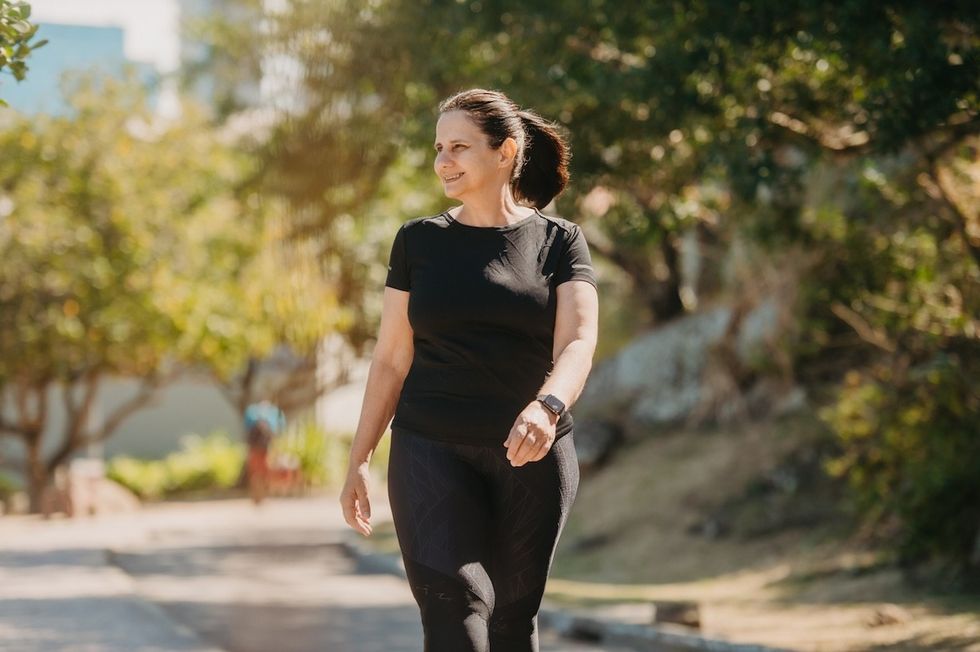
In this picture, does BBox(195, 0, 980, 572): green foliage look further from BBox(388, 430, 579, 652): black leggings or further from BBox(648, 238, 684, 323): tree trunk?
BBox(648, 238, 684, 323): tree trunk

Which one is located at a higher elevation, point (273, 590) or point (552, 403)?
point (552, 403)

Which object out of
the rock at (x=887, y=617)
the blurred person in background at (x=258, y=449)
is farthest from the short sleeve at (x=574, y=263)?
the blurred person in background at (x=258, y=449)

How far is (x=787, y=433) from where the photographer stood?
17.0 meters

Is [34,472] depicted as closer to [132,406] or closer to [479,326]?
[132,406]

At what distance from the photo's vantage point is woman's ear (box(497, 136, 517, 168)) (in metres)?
4.16

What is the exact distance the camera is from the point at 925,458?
11.3m

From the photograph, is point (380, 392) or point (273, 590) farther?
point (273, 590)

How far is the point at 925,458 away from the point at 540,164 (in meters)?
7.68

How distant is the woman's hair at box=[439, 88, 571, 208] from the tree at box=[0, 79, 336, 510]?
20332 millimetres

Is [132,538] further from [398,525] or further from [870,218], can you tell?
[398,525]

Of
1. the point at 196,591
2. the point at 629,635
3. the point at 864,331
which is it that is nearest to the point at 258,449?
the point at 196,591

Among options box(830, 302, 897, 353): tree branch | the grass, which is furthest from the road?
box(830, 302, 897, 353): tree branch

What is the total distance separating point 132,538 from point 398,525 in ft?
51.8

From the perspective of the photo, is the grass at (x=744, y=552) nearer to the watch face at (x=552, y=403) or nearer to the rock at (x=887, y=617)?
the rock at (x=887, y=617)
